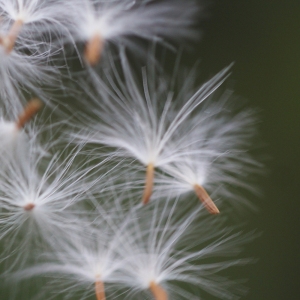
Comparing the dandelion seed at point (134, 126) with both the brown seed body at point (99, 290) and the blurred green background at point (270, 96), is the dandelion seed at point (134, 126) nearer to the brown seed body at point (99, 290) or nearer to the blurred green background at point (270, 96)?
the brown seed body at point (99, 290)

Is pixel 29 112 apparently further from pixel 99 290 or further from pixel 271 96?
pixel 271 96

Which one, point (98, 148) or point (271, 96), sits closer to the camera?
point (98, 148)

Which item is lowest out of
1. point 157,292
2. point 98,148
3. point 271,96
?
point 157,292

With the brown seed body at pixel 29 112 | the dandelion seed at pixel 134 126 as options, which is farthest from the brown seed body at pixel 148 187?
the brown seed body at pixel 29 112

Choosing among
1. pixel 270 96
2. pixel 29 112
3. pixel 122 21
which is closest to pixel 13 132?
pixel 29 112

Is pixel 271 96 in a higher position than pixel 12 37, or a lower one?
higher

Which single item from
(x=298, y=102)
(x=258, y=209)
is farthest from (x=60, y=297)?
(x=298, y=102)
